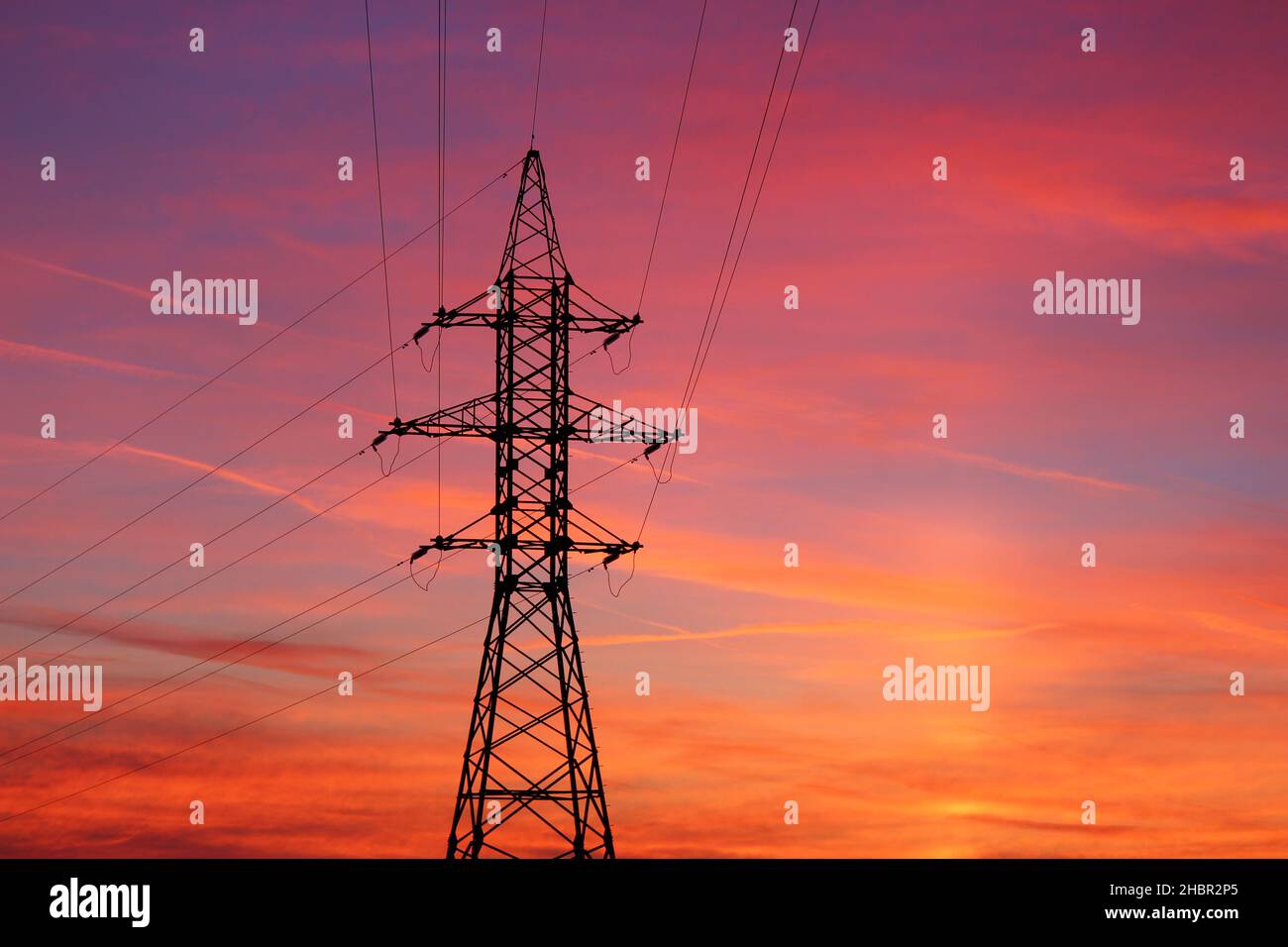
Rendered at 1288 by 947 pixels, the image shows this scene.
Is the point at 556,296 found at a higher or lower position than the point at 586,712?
higher

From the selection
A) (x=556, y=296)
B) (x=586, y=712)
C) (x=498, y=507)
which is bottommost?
(x=586, y=712)
